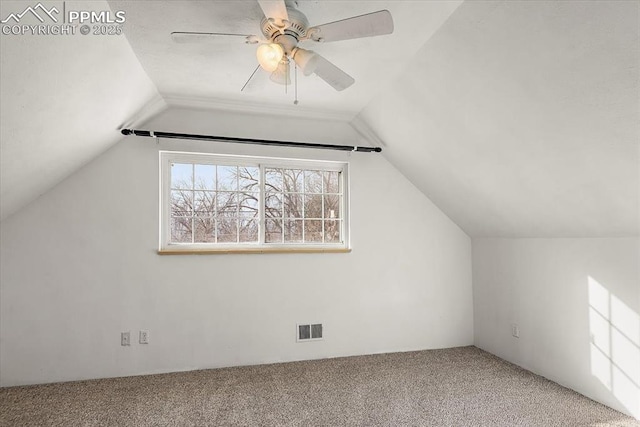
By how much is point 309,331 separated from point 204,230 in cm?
135

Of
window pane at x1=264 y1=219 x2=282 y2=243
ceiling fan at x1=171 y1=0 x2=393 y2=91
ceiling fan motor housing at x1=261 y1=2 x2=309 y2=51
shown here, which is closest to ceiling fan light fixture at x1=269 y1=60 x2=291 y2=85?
ceiling fan at x1=171 y1=0 x2=393 y2=91

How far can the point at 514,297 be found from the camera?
10.8ft

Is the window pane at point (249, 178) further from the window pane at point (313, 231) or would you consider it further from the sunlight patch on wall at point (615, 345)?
the sunlight patch on wall at point (615, 345)

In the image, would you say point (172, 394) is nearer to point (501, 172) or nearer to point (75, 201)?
point (75, 201)

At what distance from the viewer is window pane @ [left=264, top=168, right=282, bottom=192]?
355 cm

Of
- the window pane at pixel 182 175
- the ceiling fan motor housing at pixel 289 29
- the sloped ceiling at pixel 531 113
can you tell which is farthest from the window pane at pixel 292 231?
the ceiling fan motor housing at pixel 289 29

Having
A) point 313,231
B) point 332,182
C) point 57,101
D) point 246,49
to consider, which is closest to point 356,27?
point 246,49

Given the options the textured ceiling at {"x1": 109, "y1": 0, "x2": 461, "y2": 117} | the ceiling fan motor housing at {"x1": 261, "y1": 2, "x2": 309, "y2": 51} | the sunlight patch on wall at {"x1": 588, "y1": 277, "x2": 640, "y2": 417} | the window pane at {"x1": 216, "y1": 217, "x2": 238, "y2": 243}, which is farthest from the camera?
the window pane at {"x1": 216, "y1": 217, "x2": 238, "y2": 243}

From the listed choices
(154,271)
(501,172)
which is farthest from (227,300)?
(501,172)

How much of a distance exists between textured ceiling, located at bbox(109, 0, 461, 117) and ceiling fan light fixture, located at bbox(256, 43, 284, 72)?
247 millimetres

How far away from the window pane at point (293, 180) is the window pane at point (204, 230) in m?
0.78

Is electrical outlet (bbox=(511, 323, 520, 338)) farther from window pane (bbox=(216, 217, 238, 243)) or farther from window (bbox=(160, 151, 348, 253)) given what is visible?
window pane (bbox=(216, 217, 238, 243))

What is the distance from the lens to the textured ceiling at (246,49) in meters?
1.92

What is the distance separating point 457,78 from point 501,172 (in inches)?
32.8
